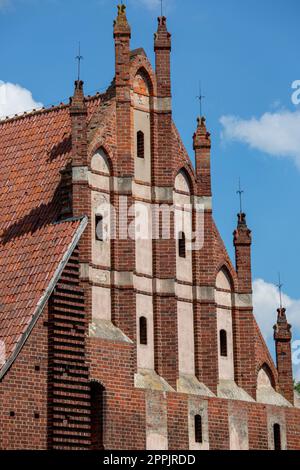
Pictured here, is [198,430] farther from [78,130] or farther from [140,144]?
[78,130]

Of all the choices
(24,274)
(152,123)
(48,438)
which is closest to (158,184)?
(152,123)

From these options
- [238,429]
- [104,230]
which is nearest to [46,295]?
[104,230]

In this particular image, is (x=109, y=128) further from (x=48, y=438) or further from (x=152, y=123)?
(x=48, y=438)

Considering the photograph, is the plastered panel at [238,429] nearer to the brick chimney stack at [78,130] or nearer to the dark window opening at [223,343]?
the dark window opening at [223,343]

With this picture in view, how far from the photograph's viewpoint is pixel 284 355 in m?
51.9

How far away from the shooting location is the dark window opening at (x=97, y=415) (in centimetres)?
4519

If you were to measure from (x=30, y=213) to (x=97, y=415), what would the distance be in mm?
6049

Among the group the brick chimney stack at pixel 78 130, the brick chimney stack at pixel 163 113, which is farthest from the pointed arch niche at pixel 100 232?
the brick chimney stack at pixel 163 113

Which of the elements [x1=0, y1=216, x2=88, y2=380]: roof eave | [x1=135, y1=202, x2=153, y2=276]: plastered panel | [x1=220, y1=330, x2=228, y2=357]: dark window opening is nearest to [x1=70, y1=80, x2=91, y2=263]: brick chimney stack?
[x1=0, y1=216, x2=88, y2=380]: roof eave

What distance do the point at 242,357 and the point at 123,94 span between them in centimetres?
814

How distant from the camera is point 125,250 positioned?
4728 cm

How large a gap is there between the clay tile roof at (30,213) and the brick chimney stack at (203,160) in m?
3.06
